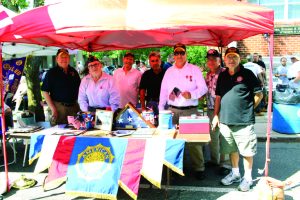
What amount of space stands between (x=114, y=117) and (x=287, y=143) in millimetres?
4131

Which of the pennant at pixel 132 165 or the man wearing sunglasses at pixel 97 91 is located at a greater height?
the man wearing sunglasses at pixel 97 91

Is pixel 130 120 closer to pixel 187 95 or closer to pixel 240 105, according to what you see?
pixel 187 95

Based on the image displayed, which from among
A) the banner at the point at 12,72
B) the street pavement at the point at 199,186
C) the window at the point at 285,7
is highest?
the window at the point at 285,7

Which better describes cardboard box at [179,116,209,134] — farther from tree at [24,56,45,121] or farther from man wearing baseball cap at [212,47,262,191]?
tree at [24,56,45,121]

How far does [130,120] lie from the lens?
15.2 feet

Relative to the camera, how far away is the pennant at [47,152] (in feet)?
14.1

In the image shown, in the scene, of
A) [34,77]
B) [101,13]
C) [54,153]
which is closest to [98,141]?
[54,153]

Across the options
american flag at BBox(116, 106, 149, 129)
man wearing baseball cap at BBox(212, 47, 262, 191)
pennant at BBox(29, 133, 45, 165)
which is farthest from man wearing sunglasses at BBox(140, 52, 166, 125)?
pennant at BBox(29, 133, 45, 165)

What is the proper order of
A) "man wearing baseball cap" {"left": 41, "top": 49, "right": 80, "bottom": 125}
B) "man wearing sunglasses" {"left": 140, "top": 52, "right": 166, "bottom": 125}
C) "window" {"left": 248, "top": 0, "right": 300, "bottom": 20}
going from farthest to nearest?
"window" {"left": 248, "top": 0, "right": 300, "bottom": 20}
"man wearing sunglasses" {"left": 140, "top": 52, "right": 166, "bottom": 125}
"man wearing baseball cap" {"left": 41, "top": 49, "right": 80, "bottom": 125}

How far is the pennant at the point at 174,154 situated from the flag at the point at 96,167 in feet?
1.82

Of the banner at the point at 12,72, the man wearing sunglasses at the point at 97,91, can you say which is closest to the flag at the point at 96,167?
the man wearing sunglasses at the point at 97,91

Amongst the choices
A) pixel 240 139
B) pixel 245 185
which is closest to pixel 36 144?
pixel 240 139

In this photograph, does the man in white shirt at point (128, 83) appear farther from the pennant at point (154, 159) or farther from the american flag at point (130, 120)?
the pennant at point (154, 159)

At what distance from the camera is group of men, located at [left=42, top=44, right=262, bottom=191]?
432cm
